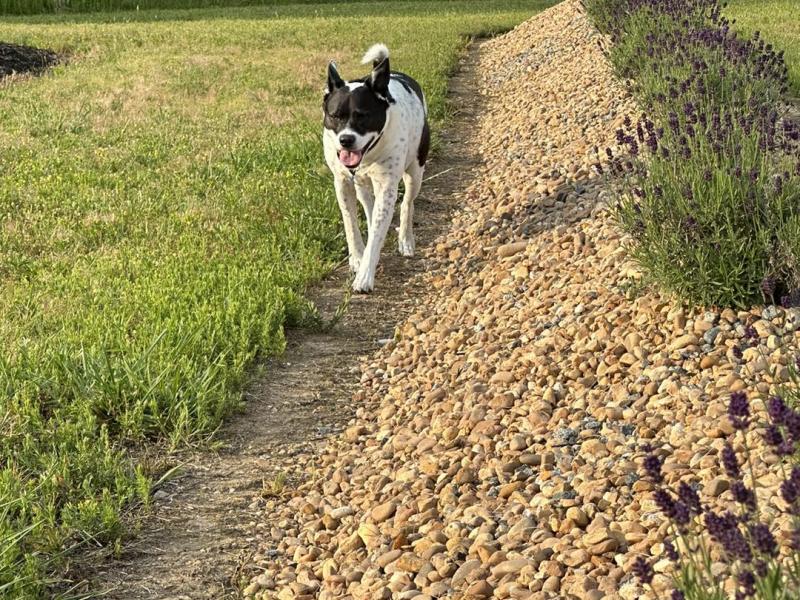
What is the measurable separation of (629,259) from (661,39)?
424cm

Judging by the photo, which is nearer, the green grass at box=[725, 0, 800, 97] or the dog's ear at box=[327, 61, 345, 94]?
the dog's ear at box=[327, 61, 345, 94]

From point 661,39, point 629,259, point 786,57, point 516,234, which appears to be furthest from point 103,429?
point 786,57

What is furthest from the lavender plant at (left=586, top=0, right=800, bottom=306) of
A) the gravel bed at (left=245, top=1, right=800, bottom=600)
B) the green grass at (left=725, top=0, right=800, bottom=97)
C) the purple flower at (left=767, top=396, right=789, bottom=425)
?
the green grass at (left=725, top=0, right=800, bottom=97)

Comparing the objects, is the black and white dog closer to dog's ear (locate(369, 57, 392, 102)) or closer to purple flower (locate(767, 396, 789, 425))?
dog's ear (locate(369, 57, 392, 102))

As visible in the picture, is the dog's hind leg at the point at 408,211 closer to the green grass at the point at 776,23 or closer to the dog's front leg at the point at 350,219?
the dog's front leg at the point at 350,219

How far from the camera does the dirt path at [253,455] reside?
3.83 m

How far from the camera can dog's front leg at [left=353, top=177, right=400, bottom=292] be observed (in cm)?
678

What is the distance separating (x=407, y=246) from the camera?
7621mm

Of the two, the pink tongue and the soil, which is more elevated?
the soil

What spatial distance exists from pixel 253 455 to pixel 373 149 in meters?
2.73

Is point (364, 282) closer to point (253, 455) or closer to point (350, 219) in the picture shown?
point (350, 219)

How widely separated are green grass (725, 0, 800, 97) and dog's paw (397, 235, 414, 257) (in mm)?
4683

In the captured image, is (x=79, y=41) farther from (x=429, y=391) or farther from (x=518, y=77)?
(x=429, y=391)

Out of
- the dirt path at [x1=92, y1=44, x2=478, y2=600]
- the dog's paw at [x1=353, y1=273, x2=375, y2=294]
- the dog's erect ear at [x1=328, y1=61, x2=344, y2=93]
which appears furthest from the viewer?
the dog's paw at [x1=353, y1=273, x2=375, y2=294]
